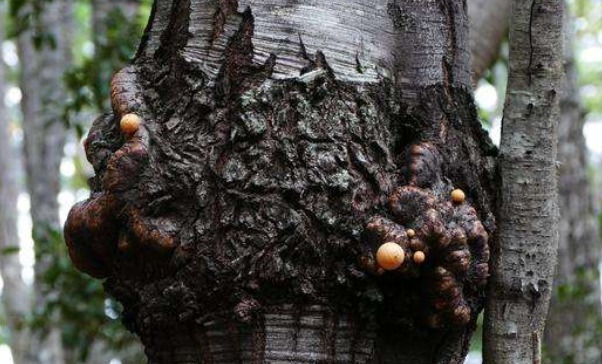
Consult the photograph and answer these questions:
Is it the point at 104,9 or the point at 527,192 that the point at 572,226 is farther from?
the point at 527,192

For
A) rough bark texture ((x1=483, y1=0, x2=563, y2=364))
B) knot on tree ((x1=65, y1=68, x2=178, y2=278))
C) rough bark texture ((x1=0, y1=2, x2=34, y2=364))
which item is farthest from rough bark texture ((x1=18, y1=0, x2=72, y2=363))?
rough bark texture ((x1=483, y1=0, x2=563, y2=364))

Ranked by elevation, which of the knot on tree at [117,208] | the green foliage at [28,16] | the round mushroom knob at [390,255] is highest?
the green foliage at [28,16]

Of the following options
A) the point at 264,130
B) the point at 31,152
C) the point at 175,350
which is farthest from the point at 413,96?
the point at 31,152

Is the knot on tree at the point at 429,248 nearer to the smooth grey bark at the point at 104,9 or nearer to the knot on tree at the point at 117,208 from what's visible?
the knot on tree at the point at 117,208

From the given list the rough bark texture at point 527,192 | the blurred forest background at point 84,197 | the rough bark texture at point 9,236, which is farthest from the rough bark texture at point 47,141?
the rough bark texture at point 527,192

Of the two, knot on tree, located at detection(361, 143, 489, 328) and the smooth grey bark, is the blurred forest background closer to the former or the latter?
the smooth grey bark

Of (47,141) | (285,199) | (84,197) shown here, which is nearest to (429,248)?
(285,199)
